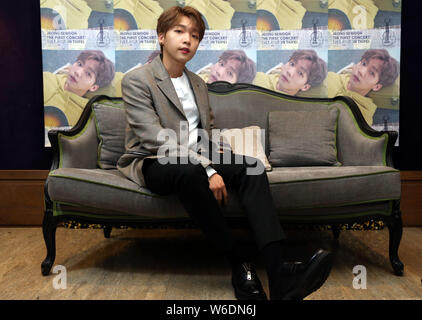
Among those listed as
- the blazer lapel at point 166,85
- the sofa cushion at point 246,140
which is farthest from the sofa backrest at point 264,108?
the blazer lapel at point 166,85

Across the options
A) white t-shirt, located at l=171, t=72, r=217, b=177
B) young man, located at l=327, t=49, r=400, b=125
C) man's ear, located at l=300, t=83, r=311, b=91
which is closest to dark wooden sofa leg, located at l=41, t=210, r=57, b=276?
white t-shirt, located at l=171, t=72, r=217, b=177

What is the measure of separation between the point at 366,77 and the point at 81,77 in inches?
80.1

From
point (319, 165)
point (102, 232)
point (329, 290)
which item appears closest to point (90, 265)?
point (102, 232)

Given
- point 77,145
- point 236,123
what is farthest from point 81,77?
point 236,123

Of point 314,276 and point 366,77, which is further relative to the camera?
point 366,77

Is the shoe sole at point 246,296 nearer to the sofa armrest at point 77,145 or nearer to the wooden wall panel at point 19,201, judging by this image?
the sofa armrest at point 77,145

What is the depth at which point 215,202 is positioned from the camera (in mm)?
1716

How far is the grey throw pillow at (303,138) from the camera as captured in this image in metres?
2.49

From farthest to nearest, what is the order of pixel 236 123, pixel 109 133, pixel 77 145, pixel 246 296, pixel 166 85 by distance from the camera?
1. pixel 236 123
2. pixel 109 133
3. pixel 77 145
4. pixel 166 85
5. pixel 246 296

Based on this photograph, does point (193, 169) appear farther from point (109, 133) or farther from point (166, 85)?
point (109, 133)

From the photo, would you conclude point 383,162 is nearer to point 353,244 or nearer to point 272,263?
point 353,244

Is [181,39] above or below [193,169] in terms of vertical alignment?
above

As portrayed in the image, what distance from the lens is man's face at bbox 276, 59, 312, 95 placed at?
2973 mm

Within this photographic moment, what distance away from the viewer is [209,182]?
1780mm
